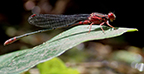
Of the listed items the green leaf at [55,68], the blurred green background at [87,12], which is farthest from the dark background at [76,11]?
the green leaf at [55,68]

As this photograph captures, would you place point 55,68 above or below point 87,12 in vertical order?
below

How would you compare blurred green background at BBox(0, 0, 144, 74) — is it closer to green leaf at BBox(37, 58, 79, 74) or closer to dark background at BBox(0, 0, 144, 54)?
dark background at BBox(0, 0, 144, 54)

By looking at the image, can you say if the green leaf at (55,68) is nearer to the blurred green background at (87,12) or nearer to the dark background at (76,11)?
the blurred green background at (87,12)

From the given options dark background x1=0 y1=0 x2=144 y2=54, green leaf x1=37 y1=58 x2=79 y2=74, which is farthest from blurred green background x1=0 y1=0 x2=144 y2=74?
green leaf x1=37 y1=58 x2=79 y2=74

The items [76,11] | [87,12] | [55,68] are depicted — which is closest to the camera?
[55,68]

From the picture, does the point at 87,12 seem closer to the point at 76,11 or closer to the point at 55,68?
the point at 76,11

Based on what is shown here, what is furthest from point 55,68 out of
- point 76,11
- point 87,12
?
point 76,11

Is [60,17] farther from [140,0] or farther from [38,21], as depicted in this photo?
[140,0]
